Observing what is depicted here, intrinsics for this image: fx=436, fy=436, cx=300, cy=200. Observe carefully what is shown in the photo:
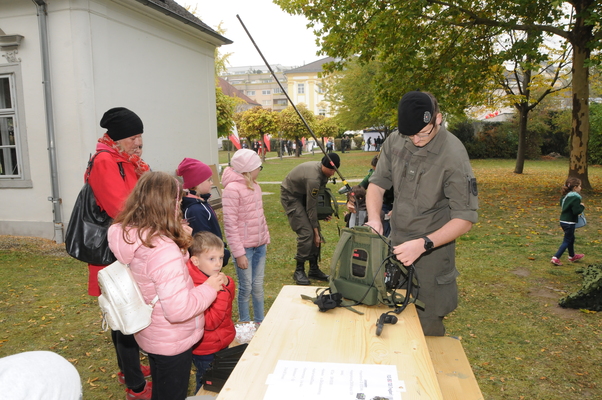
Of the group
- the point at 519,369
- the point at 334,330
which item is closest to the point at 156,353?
the point at 334,330

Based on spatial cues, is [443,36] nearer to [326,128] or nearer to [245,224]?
[245,224]

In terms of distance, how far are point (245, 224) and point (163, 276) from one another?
81.7 inches

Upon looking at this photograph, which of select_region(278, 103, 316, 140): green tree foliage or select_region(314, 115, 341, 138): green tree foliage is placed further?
select_region(314, 115, 341, 138): green tree foliage

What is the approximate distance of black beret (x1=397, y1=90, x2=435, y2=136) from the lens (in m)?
2.64

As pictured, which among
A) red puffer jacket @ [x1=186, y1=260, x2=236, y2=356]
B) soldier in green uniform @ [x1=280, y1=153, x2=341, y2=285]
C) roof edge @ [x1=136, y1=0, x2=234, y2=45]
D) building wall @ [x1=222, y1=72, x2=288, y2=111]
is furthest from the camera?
building wall @ [x1=222, y1=72, x2=288, y2=111]

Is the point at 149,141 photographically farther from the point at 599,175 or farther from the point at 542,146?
the point at 542,146

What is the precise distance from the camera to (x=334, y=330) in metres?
2.28

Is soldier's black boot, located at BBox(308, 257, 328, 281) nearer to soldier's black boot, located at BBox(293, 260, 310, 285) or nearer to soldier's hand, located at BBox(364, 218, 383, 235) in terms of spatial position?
soldier's black boot, located at BBox(293, 260, 310, 285)

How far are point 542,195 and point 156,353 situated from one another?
14670mm

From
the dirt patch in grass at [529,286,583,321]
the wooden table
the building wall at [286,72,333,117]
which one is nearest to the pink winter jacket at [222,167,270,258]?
the wooden table

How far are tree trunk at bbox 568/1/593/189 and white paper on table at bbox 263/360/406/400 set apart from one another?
14.2 m

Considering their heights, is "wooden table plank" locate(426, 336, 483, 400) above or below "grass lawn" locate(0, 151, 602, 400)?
above

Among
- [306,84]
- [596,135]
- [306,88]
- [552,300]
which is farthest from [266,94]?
[552,300]

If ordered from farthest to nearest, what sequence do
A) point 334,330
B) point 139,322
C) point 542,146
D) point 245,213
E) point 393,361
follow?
1. point 542,146
2. point 245,213
3. point 139,322
4. point 334,330
5. point 393,361
